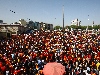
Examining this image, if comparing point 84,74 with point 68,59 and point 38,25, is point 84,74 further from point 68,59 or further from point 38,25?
point 38,25

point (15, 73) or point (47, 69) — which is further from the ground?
point (47, 69)

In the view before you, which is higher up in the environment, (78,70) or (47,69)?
(47,69)

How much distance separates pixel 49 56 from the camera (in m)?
17.8

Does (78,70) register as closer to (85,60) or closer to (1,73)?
(85,60)

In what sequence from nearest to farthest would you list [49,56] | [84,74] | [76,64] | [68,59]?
A: [84,74], [76,64], [68,59], [49,56]

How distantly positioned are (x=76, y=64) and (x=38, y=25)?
223 ft

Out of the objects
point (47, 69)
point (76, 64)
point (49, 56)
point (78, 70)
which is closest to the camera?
point (47, 69)

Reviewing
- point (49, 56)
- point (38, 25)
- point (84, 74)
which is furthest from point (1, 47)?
point (38, 25)

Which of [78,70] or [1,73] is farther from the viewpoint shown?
[78,70]

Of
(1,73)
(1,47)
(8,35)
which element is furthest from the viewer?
(8,35)

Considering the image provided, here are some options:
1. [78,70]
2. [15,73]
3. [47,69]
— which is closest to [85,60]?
[78,70]

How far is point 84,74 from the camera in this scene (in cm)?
1227

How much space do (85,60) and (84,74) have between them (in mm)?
4017

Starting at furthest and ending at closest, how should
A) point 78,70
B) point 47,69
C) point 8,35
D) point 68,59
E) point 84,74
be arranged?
1. point 8,35
2. point 68,59
3. point 78,70
4. point 84,74
5. point 47,69
